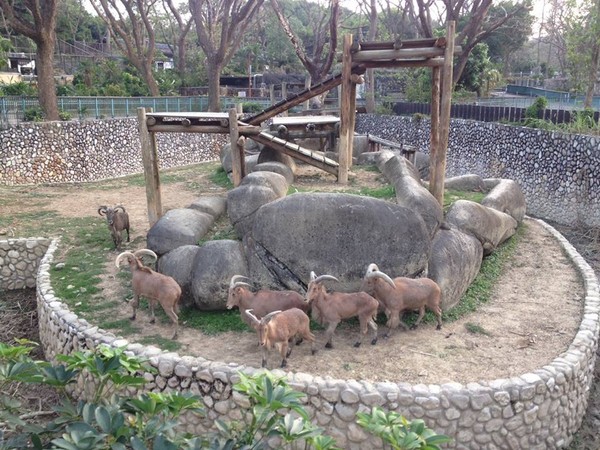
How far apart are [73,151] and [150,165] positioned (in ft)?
28.1

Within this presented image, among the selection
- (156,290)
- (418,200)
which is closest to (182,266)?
(156,290)

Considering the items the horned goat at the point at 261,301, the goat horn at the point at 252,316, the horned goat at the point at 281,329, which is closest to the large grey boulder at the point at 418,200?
the horned goat at the point at 261,301

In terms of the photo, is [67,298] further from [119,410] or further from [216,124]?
[119,410]

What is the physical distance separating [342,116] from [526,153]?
856 cm

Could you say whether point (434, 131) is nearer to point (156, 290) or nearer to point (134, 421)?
point (156, 290)

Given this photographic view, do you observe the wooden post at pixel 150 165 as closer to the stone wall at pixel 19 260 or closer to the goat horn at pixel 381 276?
the stone wall at pixel 19 260

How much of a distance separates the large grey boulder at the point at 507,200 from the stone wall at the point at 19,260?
9.18m

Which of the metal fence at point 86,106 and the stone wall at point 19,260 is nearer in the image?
the stone wall at point 19,260

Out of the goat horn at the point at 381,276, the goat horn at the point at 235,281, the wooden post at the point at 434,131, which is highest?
the wooden post at the point at 434,131

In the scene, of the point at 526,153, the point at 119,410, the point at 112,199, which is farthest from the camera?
the point at 526,153

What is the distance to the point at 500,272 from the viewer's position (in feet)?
33.8

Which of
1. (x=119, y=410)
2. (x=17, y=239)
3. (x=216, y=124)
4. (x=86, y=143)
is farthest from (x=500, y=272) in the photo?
(x=86, y=143)

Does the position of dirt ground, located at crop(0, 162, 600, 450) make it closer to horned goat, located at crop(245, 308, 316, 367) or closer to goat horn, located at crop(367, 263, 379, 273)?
horned goat, located at crop(245, 308, 316, 367)

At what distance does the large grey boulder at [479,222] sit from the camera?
33.1 ft
